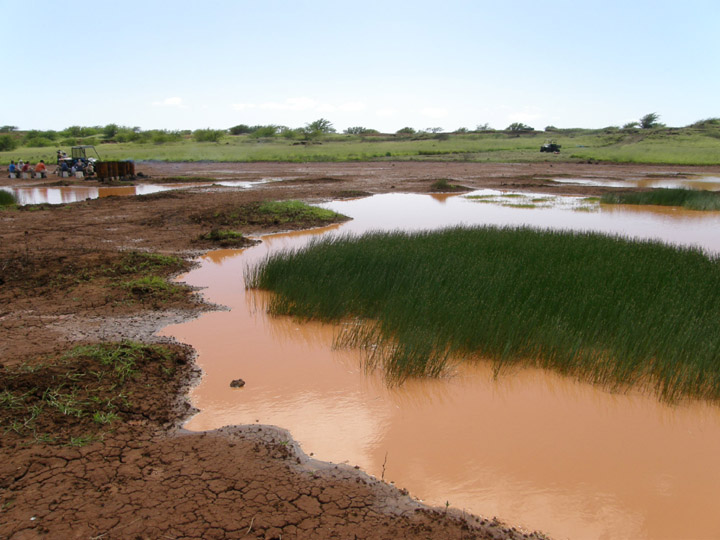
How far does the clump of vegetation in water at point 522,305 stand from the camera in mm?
5516

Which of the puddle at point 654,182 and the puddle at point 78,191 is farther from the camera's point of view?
the puddle at point 654,182

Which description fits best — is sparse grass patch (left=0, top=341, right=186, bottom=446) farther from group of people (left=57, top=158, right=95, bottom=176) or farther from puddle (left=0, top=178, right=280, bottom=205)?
group of people (left=57, top=158, right=95, bottom=176)

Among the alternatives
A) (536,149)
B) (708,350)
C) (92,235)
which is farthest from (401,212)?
(536,149)

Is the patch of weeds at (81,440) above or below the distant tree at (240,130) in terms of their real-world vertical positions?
below

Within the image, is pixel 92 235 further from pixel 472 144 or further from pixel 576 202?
pixel 472 144

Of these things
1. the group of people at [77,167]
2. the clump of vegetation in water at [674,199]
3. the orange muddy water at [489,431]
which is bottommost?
the orange muddy water at [489,431]

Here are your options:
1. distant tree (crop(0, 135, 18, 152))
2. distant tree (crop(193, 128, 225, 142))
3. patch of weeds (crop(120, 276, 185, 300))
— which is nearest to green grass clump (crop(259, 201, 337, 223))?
patch of weeds (crop(120, 276, 185, 300))

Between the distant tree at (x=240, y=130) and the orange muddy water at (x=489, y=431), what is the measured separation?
93101 mm

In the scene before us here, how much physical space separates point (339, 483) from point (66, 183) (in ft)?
93.0

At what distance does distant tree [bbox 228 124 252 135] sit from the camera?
311 feet

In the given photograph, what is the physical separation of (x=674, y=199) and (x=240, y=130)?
280 ft

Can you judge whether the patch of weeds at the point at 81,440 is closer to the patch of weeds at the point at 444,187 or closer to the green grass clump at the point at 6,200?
the green grass clump at the point at 6,200

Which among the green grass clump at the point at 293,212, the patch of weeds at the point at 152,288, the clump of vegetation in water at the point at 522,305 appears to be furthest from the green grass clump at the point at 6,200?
the clump of vegetation in water at the point at 522,305

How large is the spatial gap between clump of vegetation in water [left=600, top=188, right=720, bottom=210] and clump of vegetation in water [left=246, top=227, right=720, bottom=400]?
10.7 m
